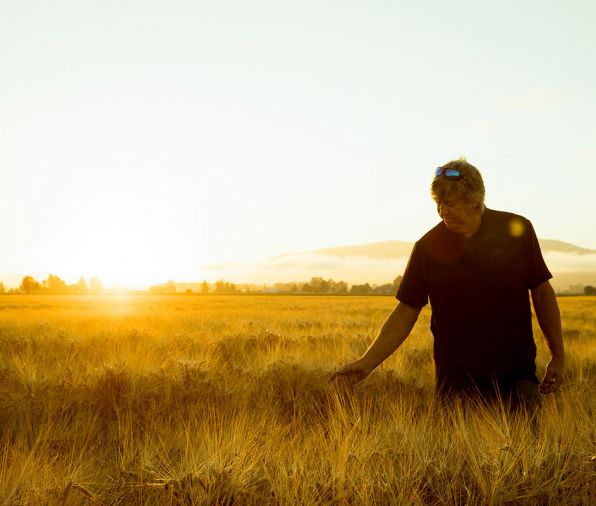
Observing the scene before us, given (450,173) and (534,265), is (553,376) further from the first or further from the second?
(450,173)

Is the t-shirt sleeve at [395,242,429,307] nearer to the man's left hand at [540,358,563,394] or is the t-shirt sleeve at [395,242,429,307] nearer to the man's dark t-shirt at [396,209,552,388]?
the man's dark t-shirt at [396,209,552,388]

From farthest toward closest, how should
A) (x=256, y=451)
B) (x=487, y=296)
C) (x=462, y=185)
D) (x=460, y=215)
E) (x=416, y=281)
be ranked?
(x=416, y=281), (x=487, y=296), (x=460, y=215), (x=462, y=185), (x=256, y=451)

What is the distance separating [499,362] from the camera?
3842 millimetres

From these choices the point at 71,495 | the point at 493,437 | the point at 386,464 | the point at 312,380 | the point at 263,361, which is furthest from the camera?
the point at 263,361

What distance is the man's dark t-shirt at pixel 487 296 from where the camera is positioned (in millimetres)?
3855

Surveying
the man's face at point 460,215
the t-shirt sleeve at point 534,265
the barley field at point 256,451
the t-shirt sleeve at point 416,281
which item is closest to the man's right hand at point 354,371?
the barley field at point 256,451

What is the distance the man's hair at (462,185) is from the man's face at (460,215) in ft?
0.10

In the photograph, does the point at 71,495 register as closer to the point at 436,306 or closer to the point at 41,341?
the point at 436,306

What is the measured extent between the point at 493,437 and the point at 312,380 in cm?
236

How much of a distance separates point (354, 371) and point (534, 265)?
1.28m

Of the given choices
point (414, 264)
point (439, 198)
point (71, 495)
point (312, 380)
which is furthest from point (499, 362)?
point (71, 495)

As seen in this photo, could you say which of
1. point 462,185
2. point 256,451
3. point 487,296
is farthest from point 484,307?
point 256,451

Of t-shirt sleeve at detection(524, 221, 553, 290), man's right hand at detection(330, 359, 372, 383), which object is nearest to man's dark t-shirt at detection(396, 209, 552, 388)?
t-shirt sleeve at detection(524, 221, 553, 290)

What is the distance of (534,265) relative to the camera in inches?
154
